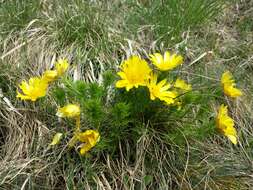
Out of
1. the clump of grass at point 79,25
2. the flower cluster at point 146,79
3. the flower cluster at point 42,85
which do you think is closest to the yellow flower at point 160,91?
the flower cluster at point 146,79

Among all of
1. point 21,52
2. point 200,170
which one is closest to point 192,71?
point 200,170

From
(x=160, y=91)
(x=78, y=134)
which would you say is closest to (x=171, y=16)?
(x=160, y=91)

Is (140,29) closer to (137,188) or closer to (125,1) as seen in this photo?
(125,1)

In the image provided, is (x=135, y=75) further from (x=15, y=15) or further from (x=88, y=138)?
(x=15, y=15)

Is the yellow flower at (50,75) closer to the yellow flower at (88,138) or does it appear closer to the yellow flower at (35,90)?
the yellow flower at (35,90)

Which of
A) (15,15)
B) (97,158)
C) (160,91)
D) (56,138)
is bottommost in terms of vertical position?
(97,158)
